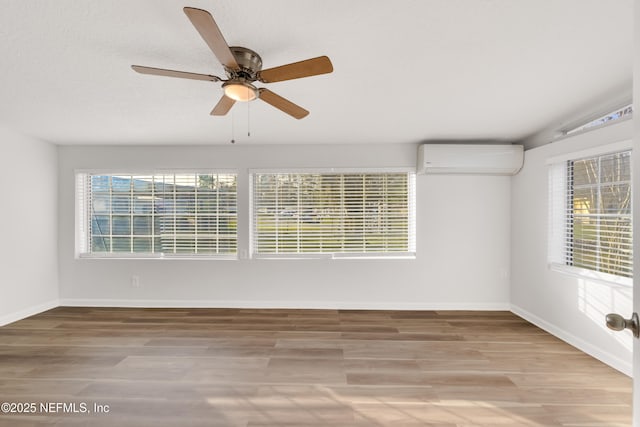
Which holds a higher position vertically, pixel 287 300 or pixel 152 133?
pixel 152 133

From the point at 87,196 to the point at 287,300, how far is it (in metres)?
3.08

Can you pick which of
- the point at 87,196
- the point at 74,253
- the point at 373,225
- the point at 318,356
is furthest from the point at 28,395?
the point at 373,225

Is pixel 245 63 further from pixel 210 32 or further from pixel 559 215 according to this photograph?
pixel 559 215

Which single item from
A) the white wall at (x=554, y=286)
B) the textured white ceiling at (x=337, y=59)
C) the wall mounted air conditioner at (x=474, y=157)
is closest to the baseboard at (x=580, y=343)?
the white wall at (x=554, y=286)

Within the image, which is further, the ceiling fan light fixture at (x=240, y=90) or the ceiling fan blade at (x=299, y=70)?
the ceiling fan light fixture at (x=240, y=90)

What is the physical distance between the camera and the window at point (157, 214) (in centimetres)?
391

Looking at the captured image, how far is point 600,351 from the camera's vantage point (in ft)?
8.27

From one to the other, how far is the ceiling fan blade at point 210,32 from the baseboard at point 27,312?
3.97m

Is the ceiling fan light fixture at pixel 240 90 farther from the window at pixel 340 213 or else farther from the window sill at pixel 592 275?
the window sill at pixel 592 275

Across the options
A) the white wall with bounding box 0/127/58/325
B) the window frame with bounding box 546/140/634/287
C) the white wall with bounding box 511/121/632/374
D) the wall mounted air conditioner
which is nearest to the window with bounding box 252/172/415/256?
the wall mounted air conditioner

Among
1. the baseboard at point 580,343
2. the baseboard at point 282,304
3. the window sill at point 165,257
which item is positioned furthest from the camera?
the window sill at point 165,257

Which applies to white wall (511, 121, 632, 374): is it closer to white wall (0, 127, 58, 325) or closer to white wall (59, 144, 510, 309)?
white wall (59, 144, 510, 309)

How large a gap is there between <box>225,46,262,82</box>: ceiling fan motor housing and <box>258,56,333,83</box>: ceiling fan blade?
9 cm

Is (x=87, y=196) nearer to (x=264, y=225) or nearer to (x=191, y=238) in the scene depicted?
(x=191, y=238)
